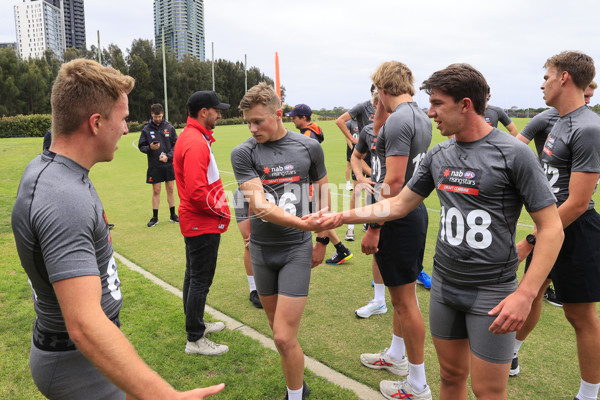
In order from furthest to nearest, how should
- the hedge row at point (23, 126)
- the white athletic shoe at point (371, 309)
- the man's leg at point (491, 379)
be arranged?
the hedge row at point (23, 126), the white athletic shoe at point (371, 309), the man's leg at point (491, 379)

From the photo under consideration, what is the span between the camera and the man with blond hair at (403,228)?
3.44m

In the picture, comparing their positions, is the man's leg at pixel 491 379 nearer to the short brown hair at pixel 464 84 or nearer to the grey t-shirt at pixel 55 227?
the short brown hair at pixel 464 84

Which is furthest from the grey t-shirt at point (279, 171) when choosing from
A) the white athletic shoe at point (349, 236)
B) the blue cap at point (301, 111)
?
the blue cap at point (301, 111)

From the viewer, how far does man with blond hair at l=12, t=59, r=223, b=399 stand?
1423mm

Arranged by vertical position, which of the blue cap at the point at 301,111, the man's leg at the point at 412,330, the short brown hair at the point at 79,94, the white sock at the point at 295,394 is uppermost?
the blue cap at the point at 301,111

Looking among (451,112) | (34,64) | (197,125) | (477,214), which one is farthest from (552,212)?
(34,64)

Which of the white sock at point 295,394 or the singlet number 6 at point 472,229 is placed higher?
the singlet number 6 at point 472,229

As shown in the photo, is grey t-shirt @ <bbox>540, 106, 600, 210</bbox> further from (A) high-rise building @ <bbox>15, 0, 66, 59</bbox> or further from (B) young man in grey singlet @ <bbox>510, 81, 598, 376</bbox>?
(A) high-rise building @ <bbox>15, 0, 66, 59</bbox>

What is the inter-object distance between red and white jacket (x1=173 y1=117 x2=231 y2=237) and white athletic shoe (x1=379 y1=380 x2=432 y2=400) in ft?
7.55

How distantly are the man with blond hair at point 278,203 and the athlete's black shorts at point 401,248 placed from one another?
2.29ft

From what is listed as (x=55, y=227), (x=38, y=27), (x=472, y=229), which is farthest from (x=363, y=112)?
(x=38, y=27)

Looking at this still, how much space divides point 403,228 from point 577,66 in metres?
1.87

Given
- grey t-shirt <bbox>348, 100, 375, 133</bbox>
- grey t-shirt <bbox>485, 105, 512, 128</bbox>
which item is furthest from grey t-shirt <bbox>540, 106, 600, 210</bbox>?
grey t-shirt <bbox>485, 105, 512, 128</bbox>

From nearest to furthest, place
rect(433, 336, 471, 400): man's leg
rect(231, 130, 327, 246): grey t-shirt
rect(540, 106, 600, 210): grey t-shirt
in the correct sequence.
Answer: rect(433, 336, 471, 400): man's leg
rect(540, 106, 600, 210): grey t-shirt
rect(231, 130, 327, 246): grey t-shirt
